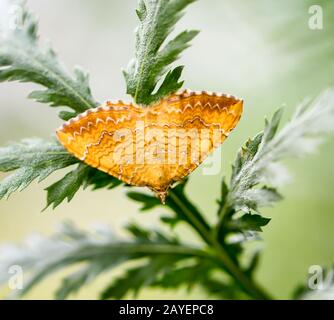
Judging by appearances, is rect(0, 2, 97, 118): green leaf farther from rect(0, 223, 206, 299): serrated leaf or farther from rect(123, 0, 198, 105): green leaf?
rect(0, 223, 206, 299): serrated leaf

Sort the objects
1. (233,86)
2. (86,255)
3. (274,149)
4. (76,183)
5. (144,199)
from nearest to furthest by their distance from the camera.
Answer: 1. (274,149)
2. (76,183)
3. (144,199)
4. (86,255)
5. (233,86)

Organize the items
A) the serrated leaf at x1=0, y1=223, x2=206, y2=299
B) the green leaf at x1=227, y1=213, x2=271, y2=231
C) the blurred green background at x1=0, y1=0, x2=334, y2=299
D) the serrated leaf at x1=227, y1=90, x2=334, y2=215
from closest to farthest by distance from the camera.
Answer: the serrated leaf at x1=227, y1=90, x2=334, y2=215 < the green leaf at x1=227, y1=213, x2=271, y2=231 < the serrated leaf at x1=0, y1=223, x2=206, y2=299 < the blurred green background at x1=0, y1=0, x2=334, y2=299

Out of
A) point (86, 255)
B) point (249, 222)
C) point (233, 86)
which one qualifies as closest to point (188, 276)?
point (86, 255)

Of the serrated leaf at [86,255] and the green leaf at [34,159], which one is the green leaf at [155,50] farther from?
the serrated leaf at [86,255]

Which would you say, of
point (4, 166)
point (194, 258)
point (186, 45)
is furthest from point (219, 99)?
point (194, 258)

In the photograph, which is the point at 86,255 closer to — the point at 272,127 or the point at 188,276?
the point at 188,276

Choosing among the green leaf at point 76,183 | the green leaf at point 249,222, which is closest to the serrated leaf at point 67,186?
the green leaf at point 76,183

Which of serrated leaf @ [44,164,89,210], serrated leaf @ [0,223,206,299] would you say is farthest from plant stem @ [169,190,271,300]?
serrated leaf @ [44,164,89,210]
